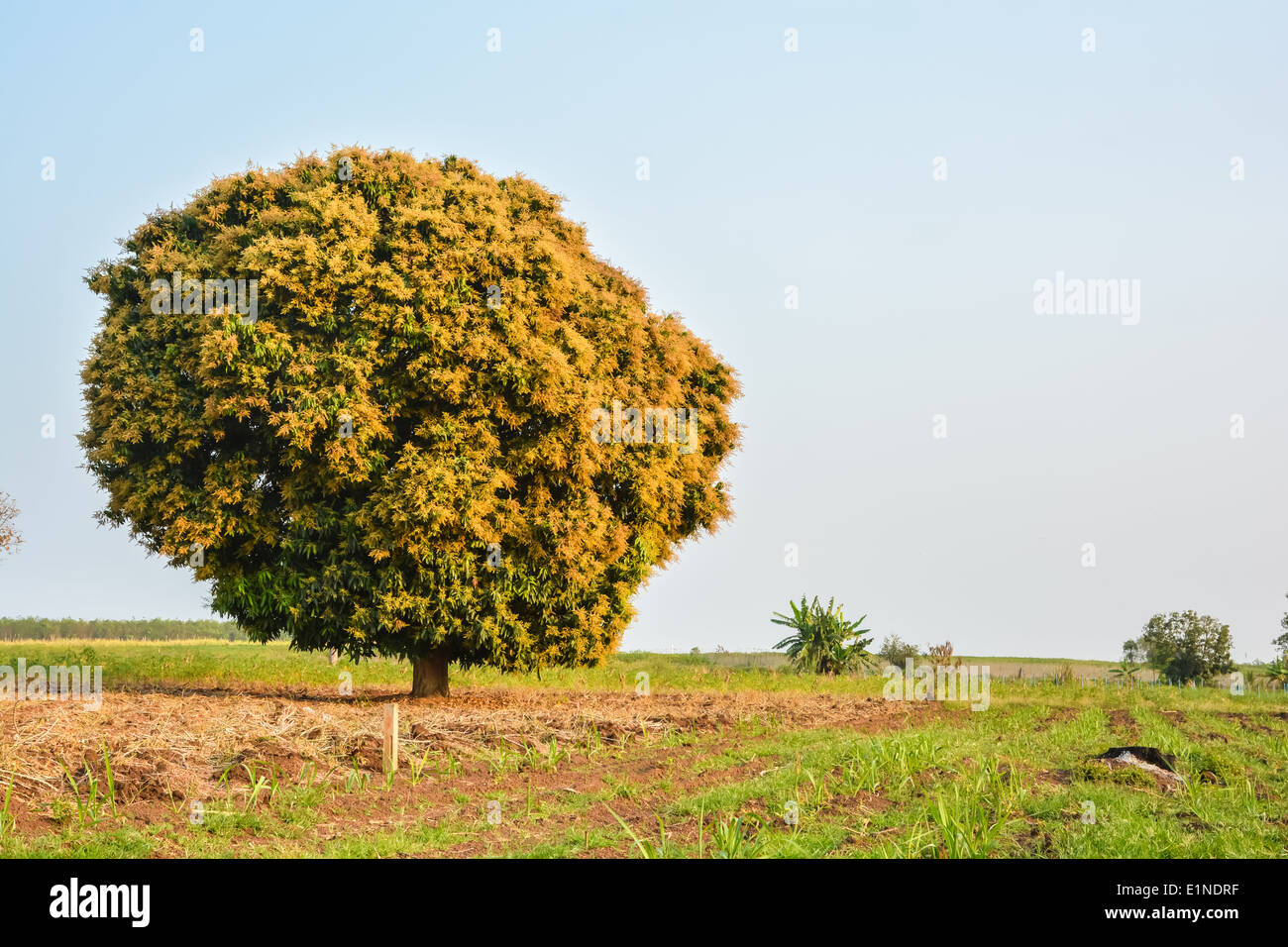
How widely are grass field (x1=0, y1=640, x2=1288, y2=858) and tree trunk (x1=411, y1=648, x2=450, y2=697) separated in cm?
162

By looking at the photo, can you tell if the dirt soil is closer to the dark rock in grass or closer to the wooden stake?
the wooden stake

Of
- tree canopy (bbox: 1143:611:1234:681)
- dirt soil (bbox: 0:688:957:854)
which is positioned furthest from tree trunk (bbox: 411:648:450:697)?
tree canopy (bbox: 1143:611:1234:681)

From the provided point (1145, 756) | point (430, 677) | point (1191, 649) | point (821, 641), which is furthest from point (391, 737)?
point (1191, 649)

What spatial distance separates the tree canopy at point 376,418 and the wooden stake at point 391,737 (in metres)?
5.76

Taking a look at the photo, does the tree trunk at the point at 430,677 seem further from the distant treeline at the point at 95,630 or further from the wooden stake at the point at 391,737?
the distant treeline at the point at 95,630

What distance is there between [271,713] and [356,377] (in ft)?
20.9

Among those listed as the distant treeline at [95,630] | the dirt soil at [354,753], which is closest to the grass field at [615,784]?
the dirt soil at [354,753]

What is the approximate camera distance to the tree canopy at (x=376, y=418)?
19.1 m

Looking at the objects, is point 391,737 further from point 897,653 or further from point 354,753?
point 897,653

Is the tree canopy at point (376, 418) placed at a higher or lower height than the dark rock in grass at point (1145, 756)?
higher

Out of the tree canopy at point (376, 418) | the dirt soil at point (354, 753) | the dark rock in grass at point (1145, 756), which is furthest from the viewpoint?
the tree canopy at point (376, 418)

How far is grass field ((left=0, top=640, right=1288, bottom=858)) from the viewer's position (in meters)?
9.30

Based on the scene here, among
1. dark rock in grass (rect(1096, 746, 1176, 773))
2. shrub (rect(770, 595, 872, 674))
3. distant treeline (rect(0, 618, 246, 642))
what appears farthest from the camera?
distant treeline (rect(0, 618, 246, 642))
